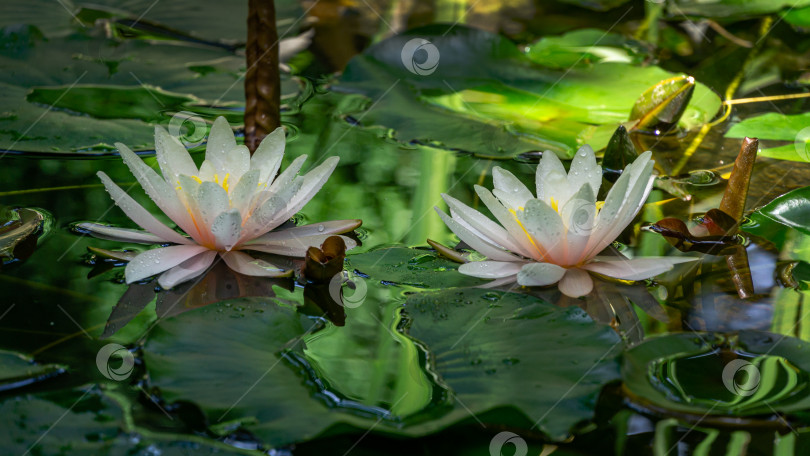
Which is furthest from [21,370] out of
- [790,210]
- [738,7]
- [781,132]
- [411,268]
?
[738,7]

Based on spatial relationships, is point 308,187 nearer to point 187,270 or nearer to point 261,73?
point 187,270

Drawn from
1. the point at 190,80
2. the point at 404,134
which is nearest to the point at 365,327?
the point at 404,134

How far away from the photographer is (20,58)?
2.17m

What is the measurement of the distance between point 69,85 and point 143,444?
1512mm

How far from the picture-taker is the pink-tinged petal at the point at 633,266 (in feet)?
4.01

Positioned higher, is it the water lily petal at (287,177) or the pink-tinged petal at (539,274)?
the water lily petal at (287,177)

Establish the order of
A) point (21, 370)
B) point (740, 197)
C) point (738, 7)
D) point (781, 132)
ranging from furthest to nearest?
1. point (738, 7)
2. point (781, 132)
3. point (740, 197)
4. point (21, 370)

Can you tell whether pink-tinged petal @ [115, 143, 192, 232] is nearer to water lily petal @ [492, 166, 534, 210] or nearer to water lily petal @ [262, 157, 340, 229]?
water lily petal @ [262, 157, 340, 229]

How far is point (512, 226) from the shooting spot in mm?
1262

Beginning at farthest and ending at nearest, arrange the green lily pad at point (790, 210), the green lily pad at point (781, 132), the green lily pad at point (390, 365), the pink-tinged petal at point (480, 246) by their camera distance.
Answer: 1. the green lily pad at point (781, 132)
2. the green lily pad at point (790, 210)
3. the pink-tinged petal at point (480, 246)
4. the green lily pad at point (390, 365)

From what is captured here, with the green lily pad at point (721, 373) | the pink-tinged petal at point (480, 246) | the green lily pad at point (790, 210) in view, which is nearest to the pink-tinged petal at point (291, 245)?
the pink-tinged petal at point (480, 246)

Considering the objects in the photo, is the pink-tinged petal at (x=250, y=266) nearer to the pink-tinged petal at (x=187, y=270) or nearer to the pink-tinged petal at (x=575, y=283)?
the pink-tinged petal at (x=187, y=270)

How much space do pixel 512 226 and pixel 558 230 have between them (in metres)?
0.09

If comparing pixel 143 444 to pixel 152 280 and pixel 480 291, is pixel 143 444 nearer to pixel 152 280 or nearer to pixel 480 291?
pixel 152 280
